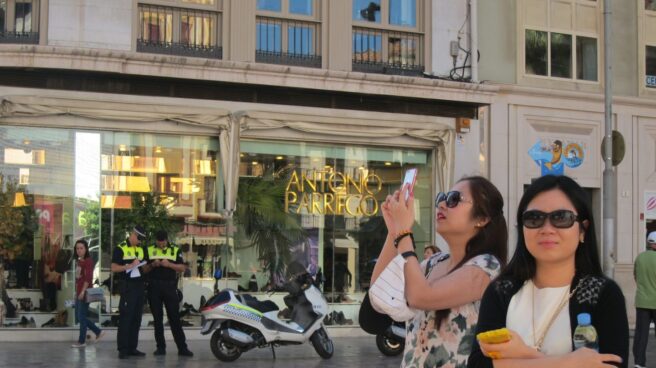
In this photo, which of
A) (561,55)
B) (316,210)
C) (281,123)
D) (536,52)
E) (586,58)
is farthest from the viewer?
(586,58)

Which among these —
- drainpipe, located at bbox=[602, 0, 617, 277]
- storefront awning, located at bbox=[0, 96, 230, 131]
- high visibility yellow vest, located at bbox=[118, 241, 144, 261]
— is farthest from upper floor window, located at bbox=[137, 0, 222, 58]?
drainpipe, located at bbox=[602, 0, 617, 277]

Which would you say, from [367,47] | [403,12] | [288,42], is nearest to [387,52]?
[367,47]

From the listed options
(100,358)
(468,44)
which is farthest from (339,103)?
(100,358)

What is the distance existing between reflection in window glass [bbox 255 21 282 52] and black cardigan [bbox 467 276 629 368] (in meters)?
16.4

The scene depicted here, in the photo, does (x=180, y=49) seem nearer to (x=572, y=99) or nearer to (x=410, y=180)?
(x=572, y=99)

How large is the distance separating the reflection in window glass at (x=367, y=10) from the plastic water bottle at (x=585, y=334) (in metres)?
17.5

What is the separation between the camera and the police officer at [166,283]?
574 inches

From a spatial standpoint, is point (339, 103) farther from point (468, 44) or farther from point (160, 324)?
point (160, 324)

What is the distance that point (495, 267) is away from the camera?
402cm

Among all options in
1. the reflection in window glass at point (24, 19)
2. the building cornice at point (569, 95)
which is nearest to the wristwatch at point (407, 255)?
the reflection in window glass at point (24, 19)

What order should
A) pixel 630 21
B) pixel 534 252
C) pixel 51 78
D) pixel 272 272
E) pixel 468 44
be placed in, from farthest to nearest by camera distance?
pixel 630 21
pixel 468 44
pixel 272 272
pixel 51 78
pixel 534 252

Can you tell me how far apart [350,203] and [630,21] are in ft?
27.7

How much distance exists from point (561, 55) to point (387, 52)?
14.2 feet

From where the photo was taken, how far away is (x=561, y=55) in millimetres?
21953
